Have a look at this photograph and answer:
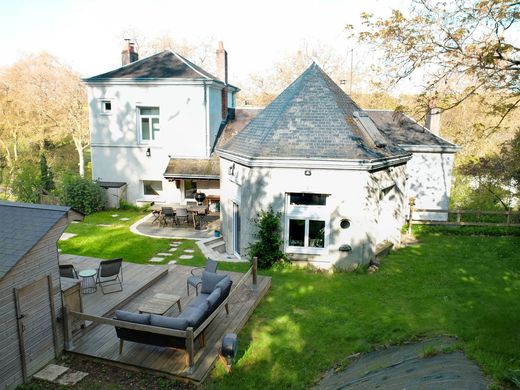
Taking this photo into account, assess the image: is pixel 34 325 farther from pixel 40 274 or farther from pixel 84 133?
pixel 84 133

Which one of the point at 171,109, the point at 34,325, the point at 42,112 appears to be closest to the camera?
the point at 34,325

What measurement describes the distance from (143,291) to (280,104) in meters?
8.66

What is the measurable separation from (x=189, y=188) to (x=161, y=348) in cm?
1468

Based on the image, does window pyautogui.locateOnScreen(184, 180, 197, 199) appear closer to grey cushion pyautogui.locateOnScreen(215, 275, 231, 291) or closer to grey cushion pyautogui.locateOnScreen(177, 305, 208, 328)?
grey cushion pyautogui.locateOnScreen(215, 275, 231, 291)

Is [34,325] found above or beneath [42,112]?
beneath

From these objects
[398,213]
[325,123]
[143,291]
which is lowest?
[143,291]

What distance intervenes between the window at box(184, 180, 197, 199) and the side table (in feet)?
37.8

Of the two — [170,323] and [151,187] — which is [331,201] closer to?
[170,323]

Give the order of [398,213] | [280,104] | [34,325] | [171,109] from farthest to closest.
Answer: [171,109] < [398,213] < [280,104] < [34,325]

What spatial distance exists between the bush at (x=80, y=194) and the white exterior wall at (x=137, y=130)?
1.70m

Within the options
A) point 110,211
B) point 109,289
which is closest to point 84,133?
point 110,211

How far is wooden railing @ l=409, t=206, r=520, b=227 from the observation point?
19.2m

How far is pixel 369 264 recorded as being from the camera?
14.1m

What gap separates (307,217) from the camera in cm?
1373
